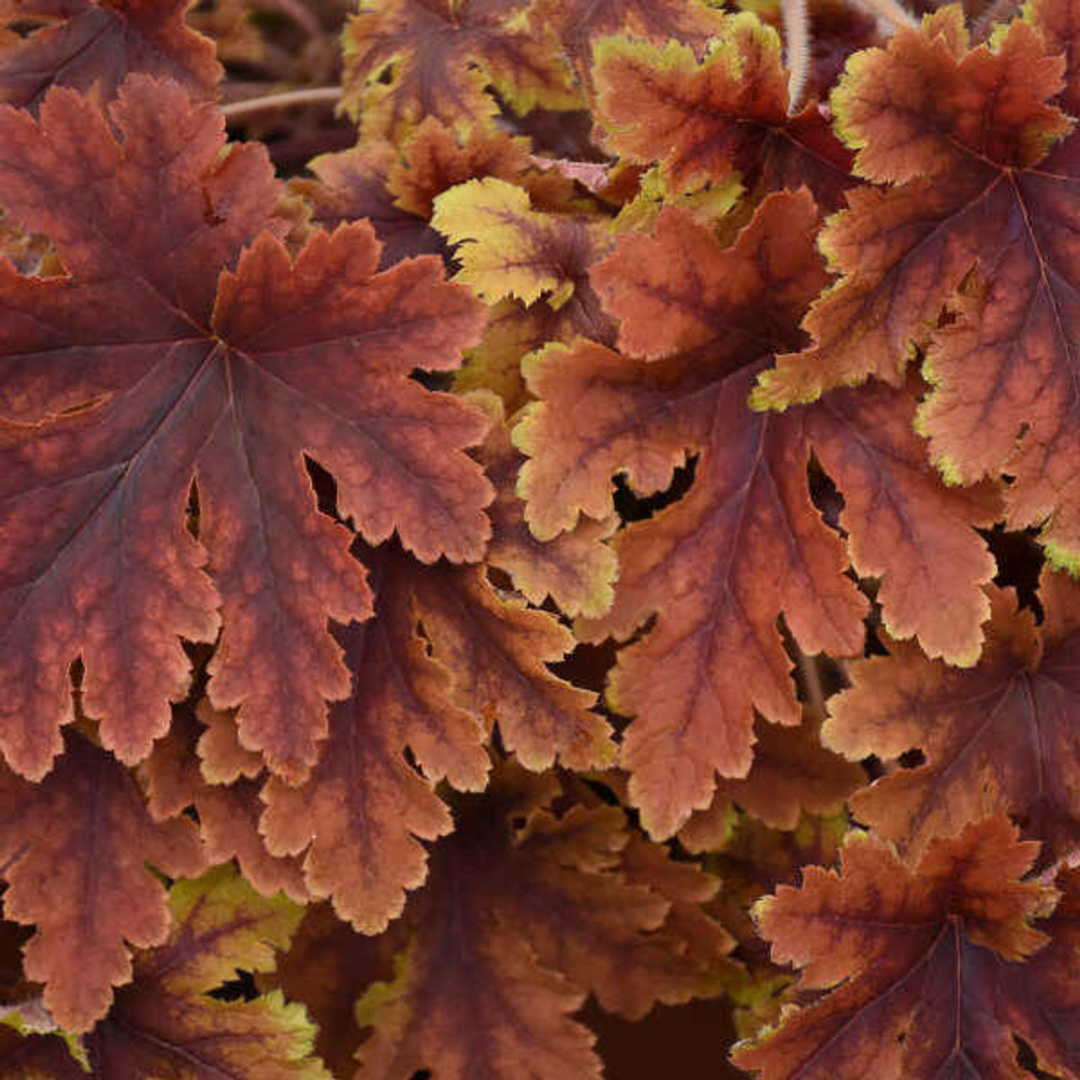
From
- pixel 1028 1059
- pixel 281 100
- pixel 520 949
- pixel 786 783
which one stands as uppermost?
pixel 281 100

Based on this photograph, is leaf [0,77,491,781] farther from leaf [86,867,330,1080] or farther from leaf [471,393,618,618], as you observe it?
leaf [86,867,330,1080]

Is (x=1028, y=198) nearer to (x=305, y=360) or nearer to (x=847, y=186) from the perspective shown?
(x=847, y=186)

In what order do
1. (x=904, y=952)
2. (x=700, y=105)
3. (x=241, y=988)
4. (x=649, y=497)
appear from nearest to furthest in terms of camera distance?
(x=700, y=105) → (x=904, y=952) → (x=649, y=497) → (x=241, y=988)

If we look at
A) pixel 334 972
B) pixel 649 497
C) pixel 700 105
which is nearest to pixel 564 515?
pixel 649 497

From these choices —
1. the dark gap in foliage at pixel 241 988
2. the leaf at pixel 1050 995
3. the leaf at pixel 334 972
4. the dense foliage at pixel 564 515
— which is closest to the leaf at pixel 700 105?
the dense foliage at pixel 564 515

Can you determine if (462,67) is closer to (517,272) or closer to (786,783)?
(517,272)

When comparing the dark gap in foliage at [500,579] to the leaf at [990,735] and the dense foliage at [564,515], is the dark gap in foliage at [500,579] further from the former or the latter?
the leaf at [990,735]

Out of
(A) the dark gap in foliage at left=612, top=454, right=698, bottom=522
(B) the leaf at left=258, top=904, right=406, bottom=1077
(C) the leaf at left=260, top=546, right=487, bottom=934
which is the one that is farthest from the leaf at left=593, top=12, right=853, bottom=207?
(B) the leaf at left=258, top=904, right=406, bottom=1077
